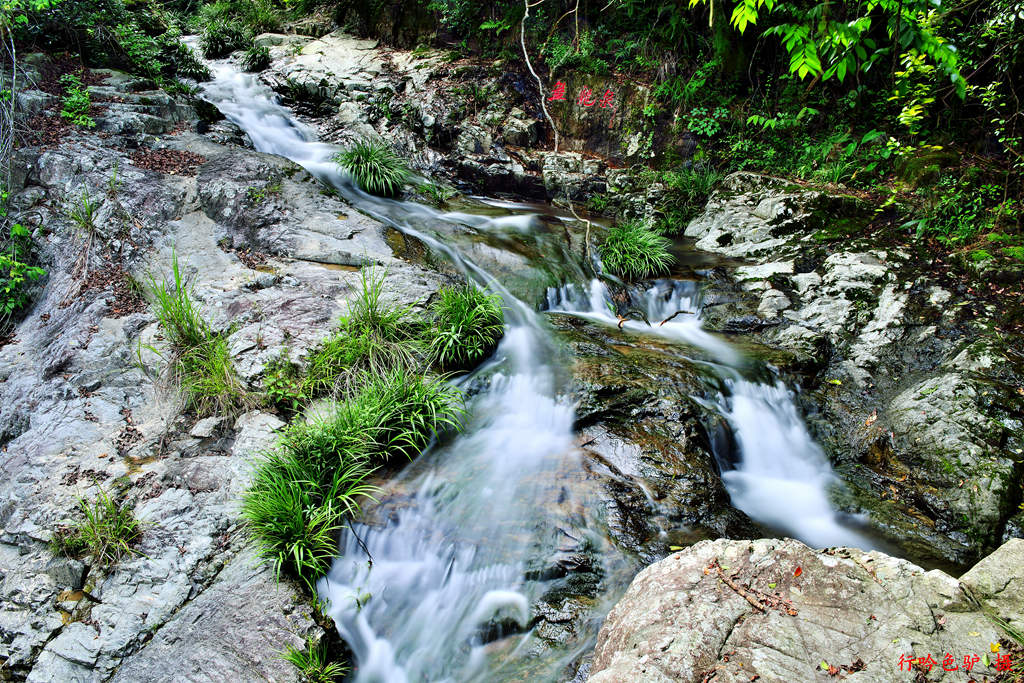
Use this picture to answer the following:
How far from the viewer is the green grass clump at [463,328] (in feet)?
16.7

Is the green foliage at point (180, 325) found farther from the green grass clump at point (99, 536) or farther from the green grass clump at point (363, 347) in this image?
the green grass clump at point (99, 536)

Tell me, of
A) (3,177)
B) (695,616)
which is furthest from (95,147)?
(695,616)

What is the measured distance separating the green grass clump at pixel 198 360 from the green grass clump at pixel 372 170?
4.05 meters

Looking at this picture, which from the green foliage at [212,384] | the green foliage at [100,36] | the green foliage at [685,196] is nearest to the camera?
the green foliage at [212,384]

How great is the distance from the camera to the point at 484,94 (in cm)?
1042

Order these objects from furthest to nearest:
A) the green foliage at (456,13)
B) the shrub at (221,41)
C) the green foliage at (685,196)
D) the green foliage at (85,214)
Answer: the shrub at (221,41) → the green foliage at (456,13) → the green foliage at (685,196) → the green foliage at (85,214)

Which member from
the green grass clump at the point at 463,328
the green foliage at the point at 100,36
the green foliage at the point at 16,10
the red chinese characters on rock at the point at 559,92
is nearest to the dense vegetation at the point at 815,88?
the red chinese characters on rock at the point at 559,92

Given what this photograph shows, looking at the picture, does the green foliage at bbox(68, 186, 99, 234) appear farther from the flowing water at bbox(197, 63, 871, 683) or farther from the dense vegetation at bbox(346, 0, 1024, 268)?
the dense vegetation at bbox(346, 0, 1024, 268)

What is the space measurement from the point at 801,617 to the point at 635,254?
5527 mm

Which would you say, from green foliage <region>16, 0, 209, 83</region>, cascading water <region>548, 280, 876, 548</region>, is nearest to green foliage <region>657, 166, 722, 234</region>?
cascading water <region>548, 280, 876, 548</region>

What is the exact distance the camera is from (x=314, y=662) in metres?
2.96

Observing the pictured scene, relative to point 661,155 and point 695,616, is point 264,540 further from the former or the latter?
point 661,155

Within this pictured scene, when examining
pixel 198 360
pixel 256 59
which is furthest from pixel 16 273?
pixel 256 59

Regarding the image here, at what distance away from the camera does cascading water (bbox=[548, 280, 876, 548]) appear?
4.05 metres
